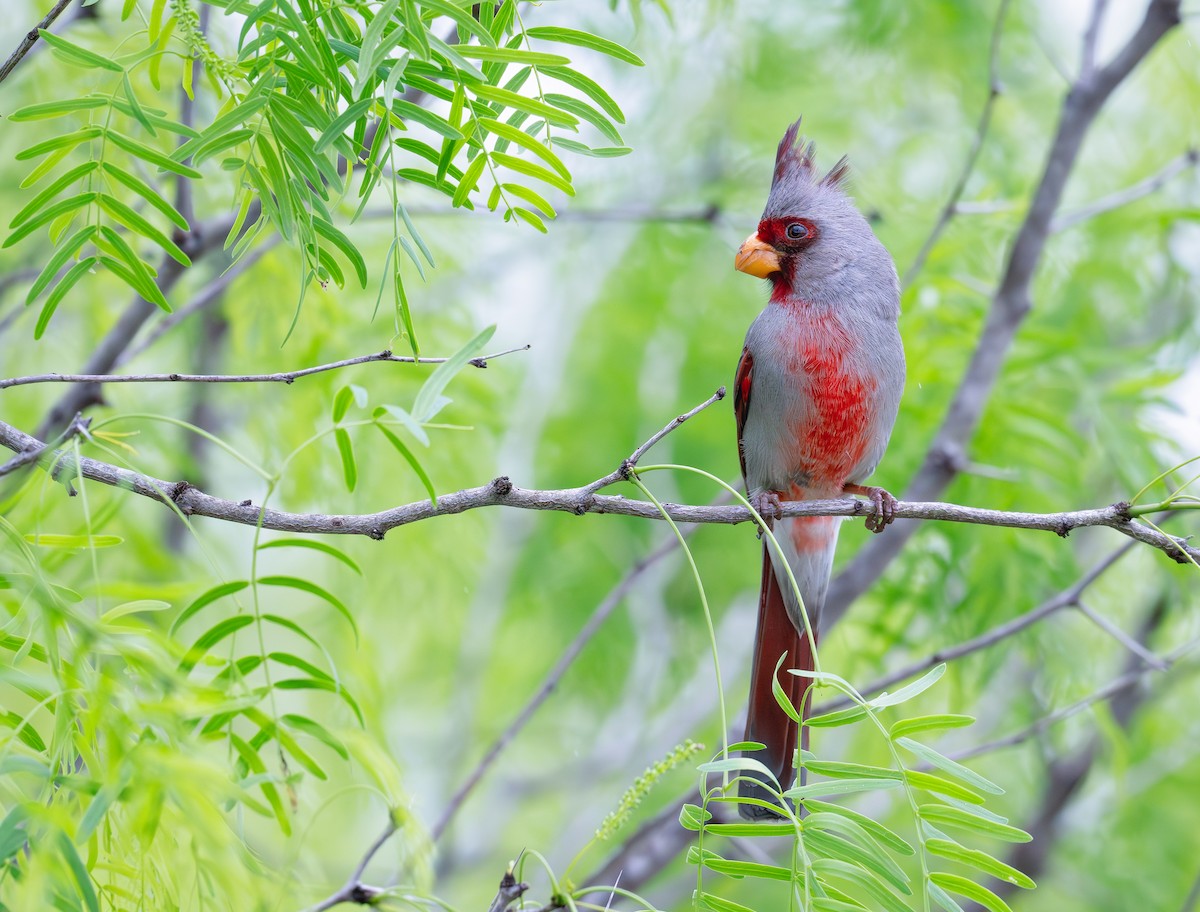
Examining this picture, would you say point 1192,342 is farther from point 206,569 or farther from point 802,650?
point 206,569

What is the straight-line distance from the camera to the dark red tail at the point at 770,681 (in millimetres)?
3611

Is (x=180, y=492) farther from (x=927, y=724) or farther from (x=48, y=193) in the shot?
(x=927, y=724)

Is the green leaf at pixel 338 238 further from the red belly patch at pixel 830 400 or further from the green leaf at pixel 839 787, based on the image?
the red belly patch at pixel 830 400

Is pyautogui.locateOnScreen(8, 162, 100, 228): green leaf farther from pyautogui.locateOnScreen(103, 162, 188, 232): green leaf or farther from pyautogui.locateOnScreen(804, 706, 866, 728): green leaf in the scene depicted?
pyautogui.locateOnScreen(804, 706, 866, 728): green leaf

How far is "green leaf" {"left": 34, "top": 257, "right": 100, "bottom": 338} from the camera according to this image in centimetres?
183

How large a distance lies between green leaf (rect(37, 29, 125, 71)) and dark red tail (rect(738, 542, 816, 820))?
2.52m

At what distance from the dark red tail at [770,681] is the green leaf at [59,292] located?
2.37m

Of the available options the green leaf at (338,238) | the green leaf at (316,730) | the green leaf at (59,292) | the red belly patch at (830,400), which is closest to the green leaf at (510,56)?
the green leaf at (338,238)

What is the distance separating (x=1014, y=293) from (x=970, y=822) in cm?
293

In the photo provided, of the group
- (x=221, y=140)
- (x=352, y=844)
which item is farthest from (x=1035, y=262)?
(x=352, y=844)

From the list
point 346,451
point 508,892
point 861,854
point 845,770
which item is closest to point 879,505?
Result: point 845,770

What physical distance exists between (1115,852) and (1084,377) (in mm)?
3080

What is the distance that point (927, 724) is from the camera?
1755 mm

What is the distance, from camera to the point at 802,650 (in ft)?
13.0
